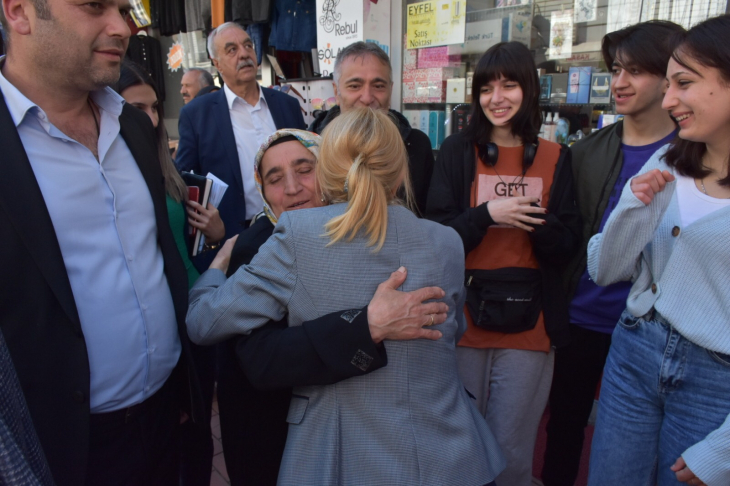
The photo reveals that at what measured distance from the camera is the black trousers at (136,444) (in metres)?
1.55

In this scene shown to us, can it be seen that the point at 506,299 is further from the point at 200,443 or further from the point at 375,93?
the point at 200,443

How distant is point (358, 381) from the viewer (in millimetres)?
1311

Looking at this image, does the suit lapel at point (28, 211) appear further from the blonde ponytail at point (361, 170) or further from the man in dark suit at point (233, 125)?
the man in dark suit at point (233, 125)

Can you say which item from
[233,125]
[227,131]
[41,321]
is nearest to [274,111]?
[233,125]

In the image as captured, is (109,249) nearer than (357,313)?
No

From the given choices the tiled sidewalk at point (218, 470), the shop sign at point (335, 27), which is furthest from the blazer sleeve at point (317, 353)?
the shop sign at point (335, 27)

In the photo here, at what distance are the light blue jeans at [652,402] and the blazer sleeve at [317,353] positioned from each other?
925 millimetres

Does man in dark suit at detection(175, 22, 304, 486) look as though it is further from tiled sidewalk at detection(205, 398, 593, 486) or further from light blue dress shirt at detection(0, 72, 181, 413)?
light blue dress shirt at detection(0, 72, 181, 413)

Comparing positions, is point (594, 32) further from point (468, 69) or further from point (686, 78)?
point (686, 78)

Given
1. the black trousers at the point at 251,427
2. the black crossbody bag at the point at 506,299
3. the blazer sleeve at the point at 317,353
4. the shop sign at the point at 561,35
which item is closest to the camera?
the blazer sleeve at the point at 317,353

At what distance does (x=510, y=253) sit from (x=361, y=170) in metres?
1.15

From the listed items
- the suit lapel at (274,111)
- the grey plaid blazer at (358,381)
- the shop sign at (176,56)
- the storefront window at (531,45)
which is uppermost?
the shop sign at (176,56)

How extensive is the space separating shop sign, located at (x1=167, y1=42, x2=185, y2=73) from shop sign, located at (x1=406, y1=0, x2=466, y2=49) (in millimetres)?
4258

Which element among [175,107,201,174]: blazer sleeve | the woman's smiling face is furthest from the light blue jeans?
[175,107,201,174]: blazer sleeve
